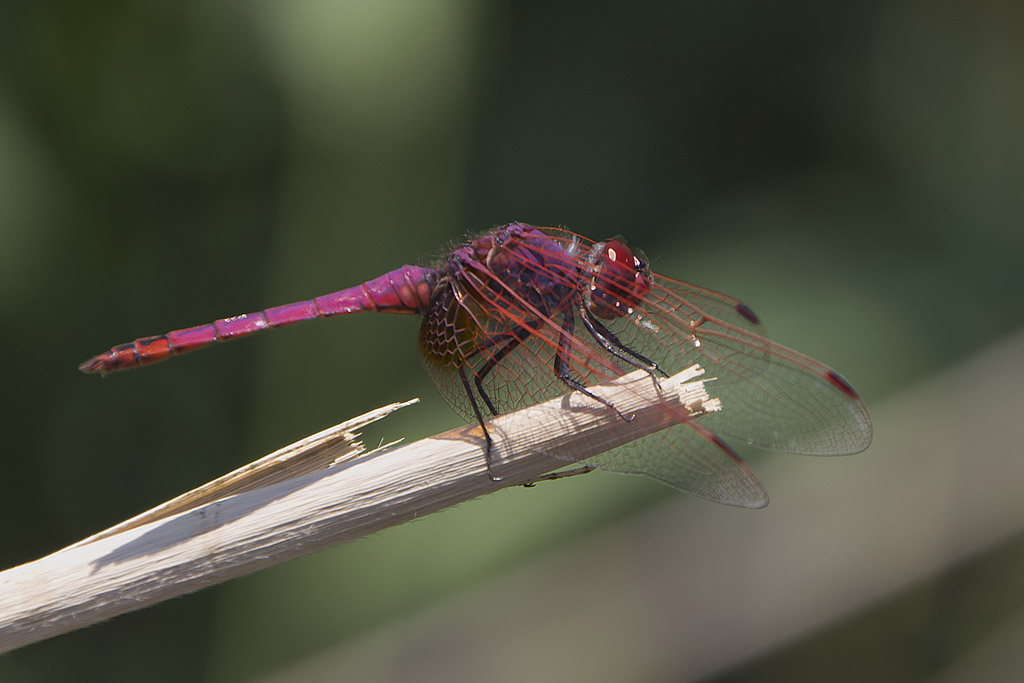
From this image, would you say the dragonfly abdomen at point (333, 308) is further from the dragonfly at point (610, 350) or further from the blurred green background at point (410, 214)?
the blurred green background at point (410, 214)

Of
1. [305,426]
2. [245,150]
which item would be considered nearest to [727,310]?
[305,426]

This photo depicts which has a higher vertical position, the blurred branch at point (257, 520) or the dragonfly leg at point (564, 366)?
the dragonfly leg at point (564, 366)

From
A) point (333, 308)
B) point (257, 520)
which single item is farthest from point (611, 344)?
point (257, 520)

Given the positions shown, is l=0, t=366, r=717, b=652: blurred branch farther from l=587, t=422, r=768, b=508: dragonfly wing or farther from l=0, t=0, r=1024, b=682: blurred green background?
l=0, t=0, r=1024, b=682: blurred green background

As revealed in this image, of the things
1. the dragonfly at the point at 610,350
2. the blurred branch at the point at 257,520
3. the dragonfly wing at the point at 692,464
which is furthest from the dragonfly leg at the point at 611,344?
the blurred branch at the point at 257,520

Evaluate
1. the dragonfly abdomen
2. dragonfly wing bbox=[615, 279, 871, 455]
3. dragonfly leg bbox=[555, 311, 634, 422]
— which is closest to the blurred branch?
dragonfly leg bbox=[555, 311, 634, 422]

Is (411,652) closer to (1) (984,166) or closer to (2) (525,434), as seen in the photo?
(2) (525,434)

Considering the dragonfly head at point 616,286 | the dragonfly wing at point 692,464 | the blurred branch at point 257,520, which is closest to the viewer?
the blurred branch at point 257,520
